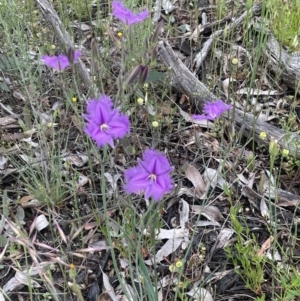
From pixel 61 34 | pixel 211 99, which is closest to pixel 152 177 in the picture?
pixel 211 99

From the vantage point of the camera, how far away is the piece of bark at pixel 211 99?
2.06 metres

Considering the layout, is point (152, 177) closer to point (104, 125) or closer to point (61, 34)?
point (104, 125)

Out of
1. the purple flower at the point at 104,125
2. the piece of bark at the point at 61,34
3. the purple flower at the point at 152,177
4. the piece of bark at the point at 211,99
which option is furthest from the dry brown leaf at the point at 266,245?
the piece of bark at the point at 61,34

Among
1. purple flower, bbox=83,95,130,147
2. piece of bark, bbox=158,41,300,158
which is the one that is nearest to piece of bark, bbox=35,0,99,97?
piece of bark, bbox=158,41,300,158

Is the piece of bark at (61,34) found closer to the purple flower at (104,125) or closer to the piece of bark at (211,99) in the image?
the piece of bark at (211,99)

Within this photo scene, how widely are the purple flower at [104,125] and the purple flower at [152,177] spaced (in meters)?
0.09

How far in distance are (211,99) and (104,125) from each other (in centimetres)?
111

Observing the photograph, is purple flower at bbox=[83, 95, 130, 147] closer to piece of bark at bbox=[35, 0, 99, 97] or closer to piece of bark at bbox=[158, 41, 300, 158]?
piece of bark at bbox=[158, 41, 300, 158]

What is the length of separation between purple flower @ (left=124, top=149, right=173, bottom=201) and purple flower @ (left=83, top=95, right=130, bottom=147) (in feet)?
0.30

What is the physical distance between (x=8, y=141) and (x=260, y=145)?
3.54 ft

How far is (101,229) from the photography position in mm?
1790

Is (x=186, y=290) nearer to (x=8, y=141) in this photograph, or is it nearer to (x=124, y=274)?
(x=124, y=274)

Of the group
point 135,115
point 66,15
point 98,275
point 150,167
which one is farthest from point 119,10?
point 66,15

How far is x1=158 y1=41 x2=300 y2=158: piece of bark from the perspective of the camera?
2.06 metres
